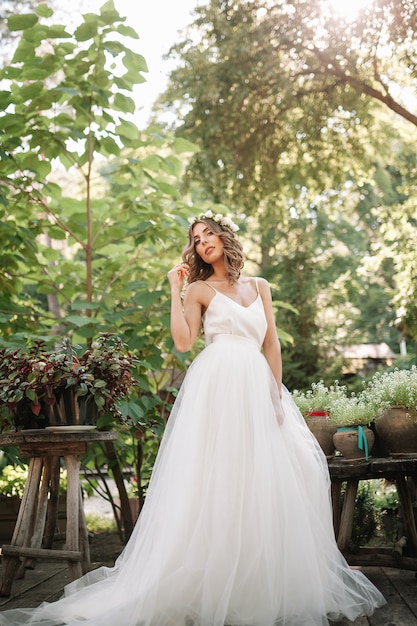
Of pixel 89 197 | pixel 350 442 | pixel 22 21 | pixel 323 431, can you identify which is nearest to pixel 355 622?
pixel 350 442

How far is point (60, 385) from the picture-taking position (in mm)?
3602

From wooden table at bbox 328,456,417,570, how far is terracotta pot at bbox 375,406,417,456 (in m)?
0.13

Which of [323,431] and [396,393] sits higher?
[396,393]

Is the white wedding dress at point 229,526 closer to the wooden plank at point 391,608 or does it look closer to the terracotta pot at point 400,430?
the wooden plank at point 391,608

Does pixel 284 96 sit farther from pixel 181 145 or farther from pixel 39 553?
pixel 39 553

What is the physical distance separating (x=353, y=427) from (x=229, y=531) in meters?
1.21

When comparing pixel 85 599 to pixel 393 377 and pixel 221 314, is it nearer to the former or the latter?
pixel 221 314

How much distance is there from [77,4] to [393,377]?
9043mm

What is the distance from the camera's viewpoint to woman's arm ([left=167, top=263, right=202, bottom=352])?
3.34 metres

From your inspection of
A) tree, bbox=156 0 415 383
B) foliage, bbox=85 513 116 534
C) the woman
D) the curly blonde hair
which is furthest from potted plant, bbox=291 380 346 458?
tree, bbox=156 0 415 383

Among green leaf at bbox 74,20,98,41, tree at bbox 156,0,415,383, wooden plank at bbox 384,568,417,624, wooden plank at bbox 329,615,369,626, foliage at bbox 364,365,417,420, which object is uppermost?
tree at bbox 156,0,415,383

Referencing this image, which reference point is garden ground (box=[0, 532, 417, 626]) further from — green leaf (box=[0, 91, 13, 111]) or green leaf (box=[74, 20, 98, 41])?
green leaf (box=[74, 20, 98, 41])

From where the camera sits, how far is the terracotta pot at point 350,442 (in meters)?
3.67

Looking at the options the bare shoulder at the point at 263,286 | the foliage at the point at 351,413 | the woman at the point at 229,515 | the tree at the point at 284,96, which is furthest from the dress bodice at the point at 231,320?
the tree at the point at 284,96
